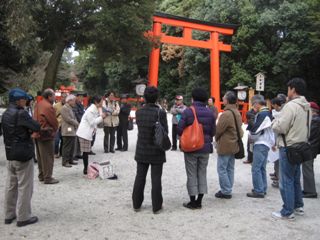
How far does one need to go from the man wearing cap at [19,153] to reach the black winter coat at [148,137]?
1442 mm

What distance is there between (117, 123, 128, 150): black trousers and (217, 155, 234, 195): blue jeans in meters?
5.63

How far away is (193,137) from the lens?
17.9 feet

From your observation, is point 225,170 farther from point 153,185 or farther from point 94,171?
point 94,171

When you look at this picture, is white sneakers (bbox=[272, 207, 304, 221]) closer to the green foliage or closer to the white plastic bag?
the white plastic bag

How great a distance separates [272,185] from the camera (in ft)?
24.3

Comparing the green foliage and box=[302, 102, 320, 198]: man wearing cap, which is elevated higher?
the green foliage

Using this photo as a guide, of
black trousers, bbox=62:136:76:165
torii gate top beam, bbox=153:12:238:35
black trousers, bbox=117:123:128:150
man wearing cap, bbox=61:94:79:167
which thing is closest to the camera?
man wearing cap, bbox=61:94:79:167

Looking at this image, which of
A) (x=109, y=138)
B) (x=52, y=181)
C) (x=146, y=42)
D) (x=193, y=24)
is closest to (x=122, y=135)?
(x=109, y=138)

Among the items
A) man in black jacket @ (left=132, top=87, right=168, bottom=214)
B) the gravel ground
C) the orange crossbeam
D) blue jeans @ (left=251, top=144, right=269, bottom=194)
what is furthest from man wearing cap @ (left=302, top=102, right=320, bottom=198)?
the orange crossbeam

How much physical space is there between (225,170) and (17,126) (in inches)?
133

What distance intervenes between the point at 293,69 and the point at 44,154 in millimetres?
20804

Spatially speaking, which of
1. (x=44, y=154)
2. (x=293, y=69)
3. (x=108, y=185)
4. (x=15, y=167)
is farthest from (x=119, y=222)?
(x=293, y=69)

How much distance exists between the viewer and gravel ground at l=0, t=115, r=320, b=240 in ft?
15.0

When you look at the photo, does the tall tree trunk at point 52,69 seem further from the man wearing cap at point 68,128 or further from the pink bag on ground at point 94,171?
the pink bag on ground at point 94,171
